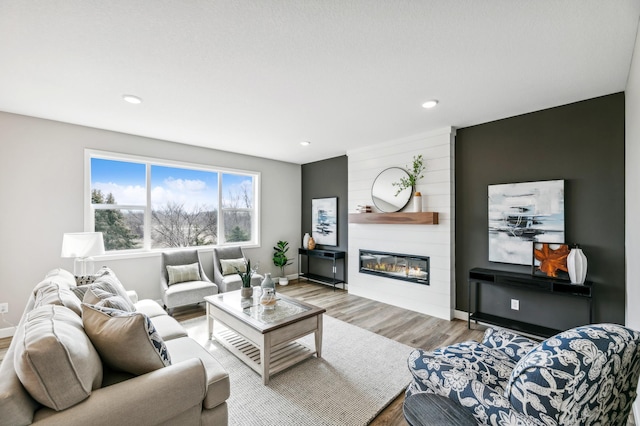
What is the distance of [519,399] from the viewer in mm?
1153

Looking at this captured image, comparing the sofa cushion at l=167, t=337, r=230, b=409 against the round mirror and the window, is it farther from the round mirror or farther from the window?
the round mirror

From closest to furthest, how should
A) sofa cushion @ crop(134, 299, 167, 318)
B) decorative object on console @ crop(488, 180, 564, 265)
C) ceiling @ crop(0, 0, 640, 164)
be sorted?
ceiling @ crop(0, 0, 640, 164)
sofa cushion @ crop(134, 299, 167, 318)
decorative object on console @ crop(488, 180, 564, 265)

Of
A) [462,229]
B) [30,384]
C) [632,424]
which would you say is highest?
[462,229]

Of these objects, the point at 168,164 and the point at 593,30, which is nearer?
the point at 593,30

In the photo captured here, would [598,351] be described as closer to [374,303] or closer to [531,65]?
[531,65]

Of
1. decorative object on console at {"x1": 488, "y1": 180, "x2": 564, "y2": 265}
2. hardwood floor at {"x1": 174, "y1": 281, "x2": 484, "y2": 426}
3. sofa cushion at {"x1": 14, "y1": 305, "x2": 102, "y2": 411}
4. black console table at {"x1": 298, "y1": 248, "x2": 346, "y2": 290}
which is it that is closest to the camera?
sofa cushion at {"x1": 14, "y1": 305, "x2": 102, "y2": 411}

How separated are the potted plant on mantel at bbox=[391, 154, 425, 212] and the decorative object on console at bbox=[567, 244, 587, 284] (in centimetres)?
171

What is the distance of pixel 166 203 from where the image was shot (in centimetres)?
453

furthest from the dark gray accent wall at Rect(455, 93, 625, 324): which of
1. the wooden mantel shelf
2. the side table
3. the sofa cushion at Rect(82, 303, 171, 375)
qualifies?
the sofa cushion at Rect(82, 303, 171, 375)

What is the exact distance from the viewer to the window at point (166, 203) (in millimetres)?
3973

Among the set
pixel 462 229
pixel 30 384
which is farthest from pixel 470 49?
pixel 30 384

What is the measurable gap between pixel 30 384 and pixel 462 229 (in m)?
4.12

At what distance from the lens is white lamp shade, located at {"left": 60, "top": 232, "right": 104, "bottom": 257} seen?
300 centimetres

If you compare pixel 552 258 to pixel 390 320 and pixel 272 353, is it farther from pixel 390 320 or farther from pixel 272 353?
pixel 272 353
